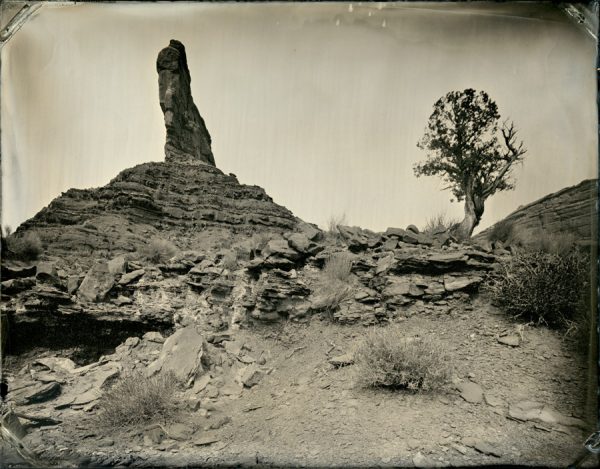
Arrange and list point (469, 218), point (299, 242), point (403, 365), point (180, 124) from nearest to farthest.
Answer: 1. point (403, 365)
2. point (299, 242)
3. point (469, 218)
4. point (180, 124)

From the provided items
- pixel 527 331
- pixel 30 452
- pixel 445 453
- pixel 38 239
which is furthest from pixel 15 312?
pixel 527 331

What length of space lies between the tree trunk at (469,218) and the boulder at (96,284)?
18.2ft

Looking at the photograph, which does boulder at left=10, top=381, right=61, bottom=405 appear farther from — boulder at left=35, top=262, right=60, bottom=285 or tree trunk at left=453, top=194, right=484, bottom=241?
tree trunk at left=453, top=194, right=484, bottom=241

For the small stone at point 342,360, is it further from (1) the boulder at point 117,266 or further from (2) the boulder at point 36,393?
(1) the boulder at point 117,266

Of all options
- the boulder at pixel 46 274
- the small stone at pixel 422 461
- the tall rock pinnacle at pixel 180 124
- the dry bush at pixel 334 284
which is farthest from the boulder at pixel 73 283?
the tall rock pinnacle at pixel 180 124

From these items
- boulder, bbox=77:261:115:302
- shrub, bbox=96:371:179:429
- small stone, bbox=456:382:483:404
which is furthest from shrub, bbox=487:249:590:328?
boulder, bbox=77:261:115:302

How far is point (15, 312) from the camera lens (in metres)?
4.02

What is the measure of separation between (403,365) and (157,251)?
15.2ft

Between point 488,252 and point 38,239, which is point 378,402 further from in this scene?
point 38,239

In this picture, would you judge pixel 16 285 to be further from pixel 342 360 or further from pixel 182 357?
pixel 342 360

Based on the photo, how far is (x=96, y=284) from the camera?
460cm

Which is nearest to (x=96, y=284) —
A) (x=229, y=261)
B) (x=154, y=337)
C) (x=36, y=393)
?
(x=154, y=337)

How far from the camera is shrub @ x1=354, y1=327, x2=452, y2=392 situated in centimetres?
301

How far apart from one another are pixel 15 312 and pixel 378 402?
431cm
